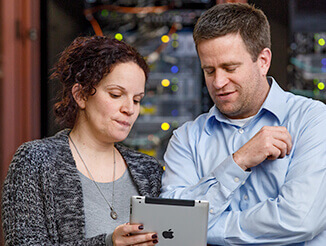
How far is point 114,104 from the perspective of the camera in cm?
191

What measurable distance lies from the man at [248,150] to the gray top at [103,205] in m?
0.18

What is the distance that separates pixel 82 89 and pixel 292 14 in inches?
70.8

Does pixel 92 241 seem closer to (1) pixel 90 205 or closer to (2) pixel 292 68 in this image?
(1) pixel 90 205

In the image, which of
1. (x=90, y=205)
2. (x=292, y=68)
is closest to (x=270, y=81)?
(x=90, y=205)

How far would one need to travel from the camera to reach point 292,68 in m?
3.20

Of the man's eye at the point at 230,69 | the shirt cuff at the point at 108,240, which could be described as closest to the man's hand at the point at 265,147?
the man's eye at the point at 230,69

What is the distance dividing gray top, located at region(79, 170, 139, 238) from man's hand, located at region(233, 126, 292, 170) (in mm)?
512

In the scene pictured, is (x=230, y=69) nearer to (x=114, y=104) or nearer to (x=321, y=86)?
(x=114, y=104)

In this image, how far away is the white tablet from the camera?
152 centimetres

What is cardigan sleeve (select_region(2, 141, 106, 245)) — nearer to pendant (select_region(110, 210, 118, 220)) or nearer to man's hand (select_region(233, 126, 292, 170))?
pendant (select_region(110, 210, 118, 220))

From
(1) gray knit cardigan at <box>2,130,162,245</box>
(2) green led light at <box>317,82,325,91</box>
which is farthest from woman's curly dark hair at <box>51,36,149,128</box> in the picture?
(2) green led light at <box>317,82,325,91</box>

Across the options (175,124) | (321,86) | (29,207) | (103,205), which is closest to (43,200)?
(29,207)

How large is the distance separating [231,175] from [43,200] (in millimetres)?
699

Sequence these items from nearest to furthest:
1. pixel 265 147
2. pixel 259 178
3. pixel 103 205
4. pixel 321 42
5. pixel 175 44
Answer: pixel 265 147, pixel 259 178, pixel 103 205, pixel 321 42, pixel 175 44
